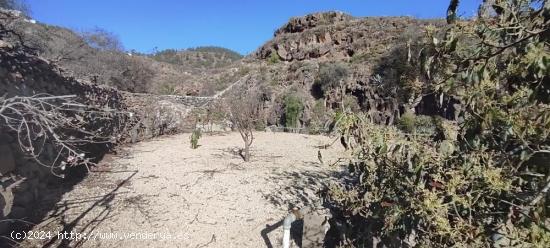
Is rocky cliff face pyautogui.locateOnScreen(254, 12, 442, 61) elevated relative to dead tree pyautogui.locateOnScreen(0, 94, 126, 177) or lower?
elevated

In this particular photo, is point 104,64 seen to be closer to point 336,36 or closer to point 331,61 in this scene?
point 331,61

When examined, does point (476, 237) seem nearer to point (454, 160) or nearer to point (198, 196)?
point (454, 160)

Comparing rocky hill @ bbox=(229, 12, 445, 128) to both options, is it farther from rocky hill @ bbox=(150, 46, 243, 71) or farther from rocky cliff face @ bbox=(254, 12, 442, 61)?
rocky hill @ bbox=(150, 46, 243, 71)

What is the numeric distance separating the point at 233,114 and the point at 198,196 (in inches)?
175

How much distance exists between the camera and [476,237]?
4.67 feet

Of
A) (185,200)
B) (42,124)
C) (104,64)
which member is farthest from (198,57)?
(42,124)

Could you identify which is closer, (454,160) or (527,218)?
(527,218)

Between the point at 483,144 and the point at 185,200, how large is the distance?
454cm

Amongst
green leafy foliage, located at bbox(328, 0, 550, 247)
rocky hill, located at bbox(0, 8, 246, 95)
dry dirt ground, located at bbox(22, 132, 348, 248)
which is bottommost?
dry dirt ground, located at bbox(22, 132, 348, 248)

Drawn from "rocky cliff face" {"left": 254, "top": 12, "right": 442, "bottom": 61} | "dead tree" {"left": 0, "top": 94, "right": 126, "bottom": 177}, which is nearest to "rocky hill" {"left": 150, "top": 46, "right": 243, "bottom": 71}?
"rocky cliff face" {"left": 254, "top": 12, "right": 442, "bottom": 61}

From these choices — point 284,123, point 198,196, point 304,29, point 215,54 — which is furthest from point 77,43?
point 215,54

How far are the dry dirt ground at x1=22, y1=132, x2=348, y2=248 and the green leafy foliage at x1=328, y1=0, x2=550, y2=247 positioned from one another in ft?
5.09

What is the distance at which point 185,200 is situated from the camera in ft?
17.8

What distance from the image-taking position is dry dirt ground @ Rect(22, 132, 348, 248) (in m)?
4.24
